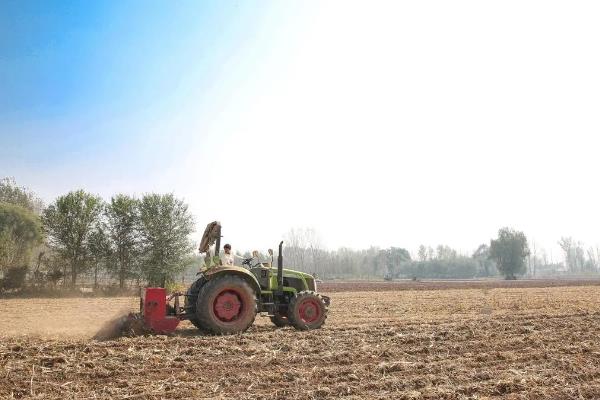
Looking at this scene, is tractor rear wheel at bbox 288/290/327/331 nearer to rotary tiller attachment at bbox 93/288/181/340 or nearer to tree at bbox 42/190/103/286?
rotary tiller attachment at bbox 93/288/181/340

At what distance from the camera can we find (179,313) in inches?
379

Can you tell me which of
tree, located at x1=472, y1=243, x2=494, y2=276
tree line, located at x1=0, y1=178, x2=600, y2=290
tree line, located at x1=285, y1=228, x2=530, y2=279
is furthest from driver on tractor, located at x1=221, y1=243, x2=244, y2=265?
tree, located at x1=472, y1=243, x2=494, y2=276

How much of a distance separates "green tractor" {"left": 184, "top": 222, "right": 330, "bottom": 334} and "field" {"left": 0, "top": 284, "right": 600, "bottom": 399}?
45 centimetres

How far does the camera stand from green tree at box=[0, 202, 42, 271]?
3156 cm

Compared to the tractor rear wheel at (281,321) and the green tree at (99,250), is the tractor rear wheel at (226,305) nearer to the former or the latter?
the tractor rear wheel at (281,321)

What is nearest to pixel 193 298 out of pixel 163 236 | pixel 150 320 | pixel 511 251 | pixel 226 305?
pixel 226 305

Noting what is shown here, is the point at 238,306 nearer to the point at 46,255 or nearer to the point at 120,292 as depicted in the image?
the point at 120,292

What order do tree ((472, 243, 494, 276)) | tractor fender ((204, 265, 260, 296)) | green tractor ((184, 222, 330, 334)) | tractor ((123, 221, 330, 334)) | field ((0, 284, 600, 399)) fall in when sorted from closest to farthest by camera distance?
field ((0, 284, 600, 399))
tractor ((123, 221, 330, 334))
green tractor ((184, 222, 330, 334))
tractor fender ((204, 265, 260, 296))
tree ((472, 243, 494, 276))

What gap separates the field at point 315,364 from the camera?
5398 mm

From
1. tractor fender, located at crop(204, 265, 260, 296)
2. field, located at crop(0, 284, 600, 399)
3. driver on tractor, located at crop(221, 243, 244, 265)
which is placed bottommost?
field, located at crop(0, 284, 600, 399)

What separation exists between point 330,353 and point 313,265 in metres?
84.3

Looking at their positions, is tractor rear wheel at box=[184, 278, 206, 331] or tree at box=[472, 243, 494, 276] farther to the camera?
tree at box=[472, 243, 494, 276]

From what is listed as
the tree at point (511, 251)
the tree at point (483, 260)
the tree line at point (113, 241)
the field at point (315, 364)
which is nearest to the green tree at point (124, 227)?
the tree line at point (113, 241)

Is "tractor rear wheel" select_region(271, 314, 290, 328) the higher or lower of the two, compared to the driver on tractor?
lower
